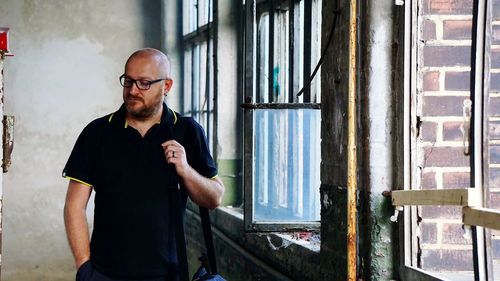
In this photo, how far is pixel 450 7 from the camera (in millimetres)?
3113

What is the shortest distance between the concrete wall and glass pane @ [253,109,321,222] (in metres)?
4.73

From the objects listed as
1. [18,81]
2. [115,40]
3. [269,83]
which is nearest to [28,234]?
[18,81]

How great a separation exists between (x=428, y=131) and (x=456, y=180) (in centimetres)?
20

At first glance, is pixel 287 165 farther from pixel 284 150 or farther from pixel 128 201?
pixel 128 201

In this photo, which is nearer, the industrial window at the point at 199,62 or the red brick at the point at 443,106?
the red brick at the point at 443,106

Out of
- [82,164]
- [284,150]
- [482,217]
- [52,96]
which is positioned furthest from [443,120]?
[52,96]

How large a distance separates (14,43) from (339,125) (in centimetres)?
623

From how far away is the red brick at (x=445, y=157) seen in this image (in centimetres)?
311

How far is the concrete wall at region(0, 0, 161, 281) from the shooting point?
922 cm

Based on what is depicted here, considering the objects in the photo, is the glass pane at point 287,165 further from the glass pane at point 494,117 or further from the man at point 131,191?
the glass pane at point 494,117

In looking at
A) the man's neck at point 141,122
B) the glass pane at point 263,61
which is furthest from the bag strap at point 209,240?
the glass pane at point 263,61

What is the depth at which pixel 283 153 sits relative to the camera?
4.73 metres

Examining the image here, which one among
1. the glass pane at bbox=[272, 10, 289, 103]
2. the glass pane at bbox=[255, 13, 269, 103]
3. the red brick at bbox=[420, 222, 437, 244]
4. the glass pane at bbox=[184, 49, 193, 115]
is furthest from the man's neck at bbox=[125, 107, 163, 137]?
the glass pane at bbox=[184, 49, 193, 115]

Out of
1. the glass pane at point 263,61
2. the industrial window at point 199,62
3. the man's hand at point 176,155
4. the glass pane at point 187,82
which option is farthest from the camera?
the glass pane at point 187,82
